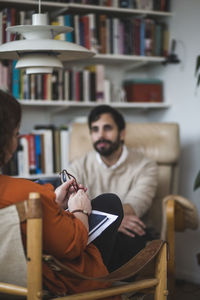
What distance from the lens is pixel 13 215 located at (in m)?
1.18

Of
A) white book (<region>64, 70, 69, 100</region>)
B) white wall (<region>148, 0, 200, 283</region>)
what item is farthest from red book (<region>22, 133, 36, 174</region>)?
white wall (<region>148, 0, 200, 283</region>)

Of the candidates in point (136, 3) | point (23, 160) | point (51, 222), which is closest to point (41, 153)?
point (23, 160)

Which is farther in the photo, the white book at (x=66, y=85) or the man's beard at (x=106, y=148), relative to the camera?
the white book at (x=66, y=85)

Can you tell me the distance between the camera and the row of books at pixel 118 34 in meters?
3.10

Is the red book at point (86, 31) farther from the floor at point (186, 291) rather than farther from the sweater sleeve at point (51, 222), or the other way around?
the sweater sleeve at point (51, 222)

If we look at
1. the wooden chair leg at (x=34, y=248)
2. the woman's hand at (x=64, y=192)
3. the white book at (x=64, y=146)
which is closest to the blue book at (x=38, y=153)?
the white book at (x=64, y=146)

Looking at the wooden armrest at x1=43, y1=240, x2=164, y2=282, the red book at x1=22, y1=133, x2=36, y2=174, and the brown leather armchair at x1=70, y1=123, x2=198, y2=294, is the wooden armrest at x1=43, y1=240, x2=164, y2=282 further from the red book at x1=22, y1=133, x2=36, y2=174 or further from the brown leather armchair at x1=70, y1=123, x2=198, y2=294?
the red book at x1=22, y1=133, x2=36, y2=174

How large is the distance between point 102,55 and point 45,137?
693mm

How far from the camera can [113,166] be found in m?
2.69

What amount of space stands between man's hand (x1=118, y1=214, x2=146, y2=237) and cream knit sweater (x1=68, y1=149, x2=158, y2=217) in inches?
11.2

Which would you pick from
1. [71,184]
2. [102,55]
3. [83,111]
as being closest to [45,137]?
[83,111]

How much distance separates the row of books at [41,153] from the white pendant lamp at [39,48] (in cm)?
141

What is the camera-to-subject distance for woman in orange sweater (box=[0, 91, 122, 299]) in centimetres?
123

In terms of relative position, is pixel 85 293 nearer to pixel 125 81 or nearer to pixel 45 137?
pixel 45 137
